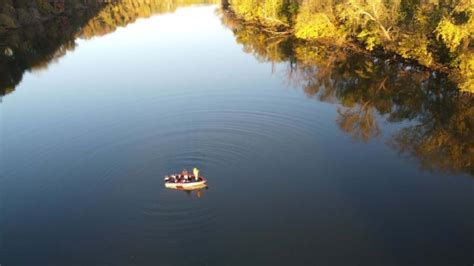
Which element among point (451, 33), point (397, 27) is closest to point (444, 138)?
point (451, 33)

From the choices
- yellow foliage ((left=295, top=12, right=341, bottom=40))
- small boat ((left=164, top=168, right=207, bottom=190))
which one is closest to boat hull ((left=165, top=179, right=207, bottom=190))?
small boat ((left=164, top=168, right=207, bottom=190))

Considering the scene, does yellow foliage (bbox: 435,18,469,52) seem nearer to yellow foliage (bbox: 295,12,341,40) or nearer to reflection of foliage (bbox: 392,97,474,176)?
reflection of foliage (bbox: 392,97,474,176)

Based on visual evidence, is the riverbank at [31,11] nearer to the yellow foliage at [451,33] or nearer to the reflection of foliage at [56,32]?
the reflection of foliage at [56,32]

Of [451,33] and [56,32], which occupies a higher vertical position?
[451,33]

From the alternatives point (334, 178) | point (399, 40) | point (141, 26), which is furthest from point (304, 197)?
point (141, 26)

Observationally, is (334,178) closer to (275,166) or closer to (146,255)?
(275,166)

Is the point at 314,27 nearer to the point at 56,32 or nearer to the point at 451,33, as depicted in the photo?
the point at 451,33
